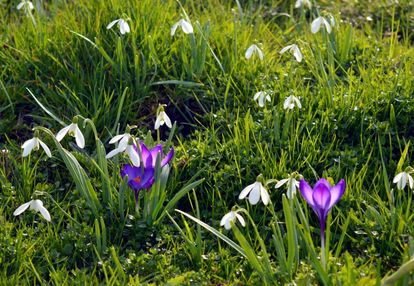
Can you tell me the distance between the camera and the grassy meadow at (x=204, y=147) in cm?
274

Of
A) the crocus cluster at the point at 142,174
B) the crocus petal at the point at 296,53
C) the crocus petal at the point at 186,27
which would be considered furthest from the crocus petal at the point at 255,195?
the crocus petal at the point at 186,27

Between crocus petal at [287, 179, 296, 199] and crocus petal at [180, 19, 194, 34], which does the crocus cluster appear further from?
crocus petal at [180, 19, 194, 34]

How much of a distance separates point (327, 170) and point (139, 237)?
2.68ft

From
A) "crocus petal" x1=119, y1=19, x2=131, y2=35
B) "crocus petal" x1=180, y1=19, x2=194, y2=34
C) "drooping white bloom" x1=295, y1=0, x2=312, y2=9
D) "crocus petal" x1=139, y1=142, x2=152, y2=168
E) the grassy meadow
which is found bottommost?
the grassy meadow

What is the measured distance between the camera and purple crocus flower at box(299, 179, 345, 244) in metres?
2.53

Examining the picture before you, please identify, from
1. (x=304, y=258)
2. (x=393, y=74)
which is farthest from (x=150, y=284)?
(x=393, y=74)

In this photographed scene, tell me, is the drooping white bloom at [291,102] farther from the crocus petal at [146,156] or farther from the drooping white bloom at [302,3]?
the drooping white bloom at [302,3]

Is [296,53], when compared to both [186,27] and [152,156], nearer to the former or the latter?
[186,27]

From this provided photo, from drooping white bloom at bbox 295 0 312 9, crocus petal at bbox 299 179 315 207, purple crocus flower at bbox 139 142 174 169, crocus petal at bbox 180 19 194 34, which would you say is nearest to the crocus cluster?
purple crocus flower at bbox 139 142 174 169

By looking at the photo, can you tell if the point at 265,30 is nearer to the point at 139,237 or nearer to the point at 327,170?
the point at 327,170

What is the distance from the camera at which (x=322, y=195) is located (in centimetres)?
254

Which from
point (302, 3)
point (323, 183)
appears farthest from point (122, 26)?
point (323, 183)

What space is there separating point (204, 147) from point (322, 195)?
851 mm

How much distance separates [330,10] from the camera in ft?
14.7
